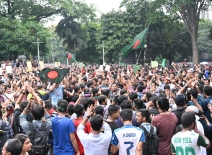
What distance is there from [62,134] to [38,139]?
1.14 ft

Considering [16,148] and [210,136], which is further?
[210,136]

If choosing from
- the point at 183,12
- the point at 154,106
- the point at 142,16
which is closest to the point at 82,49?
Answer: the point at 142,16

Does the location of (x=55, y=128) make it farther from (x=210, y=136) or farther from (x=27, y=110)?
(x=210, y=136)

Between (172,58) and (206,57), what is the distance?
13334mm

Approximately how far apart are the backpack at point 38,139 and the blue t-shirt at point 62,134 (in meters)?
0.17

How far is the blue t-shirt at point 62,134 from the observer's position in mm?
5219

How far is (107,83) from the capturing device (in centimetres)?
1084

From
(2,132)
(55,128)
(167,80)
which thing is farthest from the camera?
(167,80)

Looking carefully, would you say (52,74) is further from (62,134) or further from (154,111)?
(62,134)

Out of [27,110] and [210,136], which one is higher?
[27,110]

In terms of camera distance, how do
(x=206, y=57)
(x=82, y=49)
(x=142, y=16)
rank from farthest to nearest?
(x=206, y=57) < (x=82, y=49) < (x=142, y=16)

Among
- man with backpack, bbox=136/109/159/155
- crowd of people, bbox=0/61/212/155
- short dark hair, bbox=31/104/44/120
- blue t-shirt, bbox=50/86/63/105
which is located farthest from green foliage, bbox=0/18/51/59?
man with backpack, bbox=136/109/159/155

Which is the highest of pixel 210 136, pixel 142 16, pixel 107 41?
pixel 142 16

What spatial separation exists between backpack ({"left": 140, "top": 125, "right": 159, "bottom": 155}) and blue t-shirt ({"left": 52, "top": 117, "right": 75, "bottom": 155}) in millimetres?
1057
